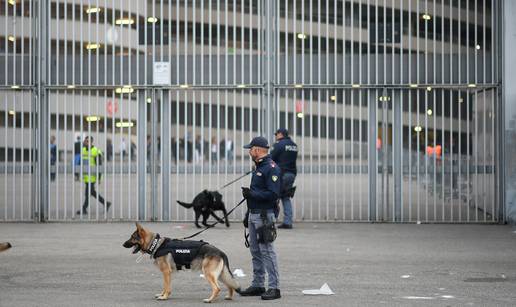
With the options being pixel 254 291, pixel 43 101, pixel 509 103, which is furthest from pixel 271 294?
pixel 43 101

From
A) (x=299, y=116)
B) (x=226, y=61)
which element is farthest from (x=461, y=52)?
(x=226, y=61)

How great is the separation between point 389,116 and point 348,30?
6.17 ft

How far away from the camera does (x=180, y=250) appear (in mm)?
10531

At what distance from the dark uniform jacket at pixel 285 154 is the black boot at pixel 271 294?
7540 millimetres

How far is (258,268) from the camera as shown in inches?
431

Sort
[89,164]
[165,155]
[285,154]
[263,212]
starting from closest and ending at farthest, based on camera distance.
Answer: [263,212] < [285,154] < [89,164] < [165,155]

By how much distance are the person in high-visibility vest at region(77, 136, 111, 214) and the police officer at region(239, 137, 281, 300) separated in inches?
367

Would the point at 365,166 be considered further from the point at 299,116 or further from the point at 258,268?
the point at 258,268

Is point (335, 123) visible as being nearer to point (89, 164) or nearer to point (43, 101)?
point (89, 164)

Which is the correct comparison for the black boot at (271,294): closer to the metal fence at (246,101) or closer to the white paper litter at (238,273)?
the white paper litter at (238,273)

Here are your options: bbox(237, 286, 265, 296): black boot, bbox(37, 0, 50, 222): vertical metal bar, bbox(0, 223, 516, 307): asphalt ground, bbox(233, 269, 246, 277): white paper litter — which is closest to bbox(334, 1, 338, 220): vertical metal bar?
bbox(0, 223, 516, 307): asphalt ground

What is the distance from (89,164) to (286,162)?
4187mm

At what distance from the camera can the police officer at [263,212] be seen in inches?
418

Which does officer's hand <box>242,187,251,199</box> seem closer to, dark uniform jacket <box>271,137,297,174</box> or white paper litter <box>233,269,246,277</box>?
white paper litter <box>233,269,246,277</box>
